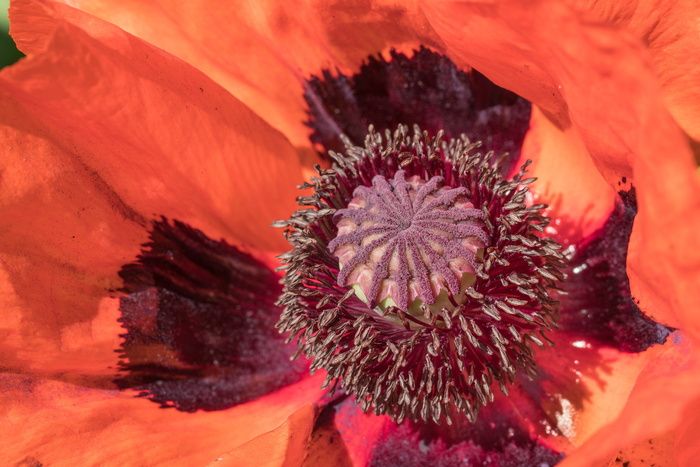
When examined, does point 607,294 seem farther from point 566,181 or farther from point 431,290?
point 431,290

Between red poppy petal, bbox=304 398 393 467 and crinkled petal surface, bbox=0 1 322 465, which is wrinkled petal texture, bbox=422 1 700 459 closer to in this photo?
crinkled petal surface, bbox=0 1 322 465

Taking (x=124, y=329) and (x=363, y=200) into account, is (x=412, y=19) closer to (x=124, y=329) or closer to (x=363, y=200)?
(x=363, y=200)

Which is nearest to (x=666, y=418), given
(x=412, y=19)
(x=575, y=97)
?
(x=575, y=97)

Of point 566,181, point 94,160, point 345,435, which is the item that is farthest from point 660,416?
point 94,160

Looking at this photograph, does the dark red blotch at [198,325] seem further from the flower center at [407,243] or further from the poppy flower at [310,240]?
the flower center at [407,243]

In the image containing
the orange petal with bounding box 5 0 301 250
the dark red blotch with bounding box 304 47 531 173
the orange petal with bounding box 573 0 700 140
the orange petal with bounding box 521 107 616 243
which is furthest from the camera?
the dark red blotch with bounding box 304 47 531 173

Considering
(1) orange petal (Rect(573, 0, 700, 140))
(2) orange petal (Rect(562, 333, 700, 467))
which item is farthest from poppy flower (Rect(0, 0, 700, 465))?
(2) orange petal (Rect(562, 333, 700, 467))
